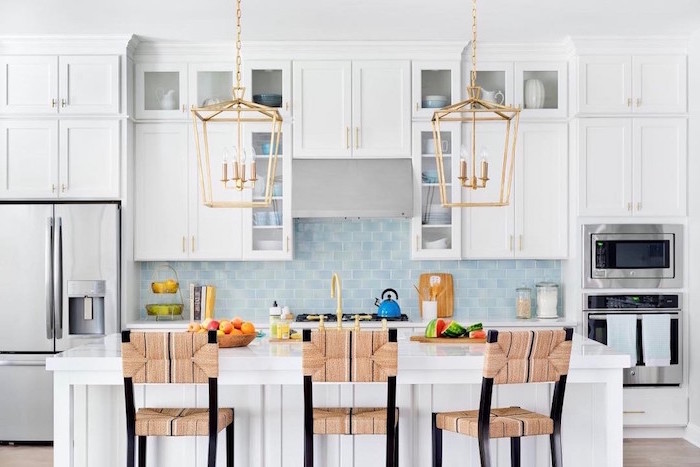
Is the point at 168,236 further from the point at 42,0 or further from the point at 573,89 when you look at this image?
the point at 573,89

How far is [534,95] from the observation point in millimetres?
5746

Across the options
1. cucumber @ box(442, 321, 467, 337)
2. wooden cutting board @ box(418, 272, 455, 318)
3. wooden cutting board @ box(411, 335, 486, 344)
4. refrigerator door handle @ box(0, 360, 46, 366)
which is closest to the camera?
wooden cutting board @ box(411, 335, 486, 344)

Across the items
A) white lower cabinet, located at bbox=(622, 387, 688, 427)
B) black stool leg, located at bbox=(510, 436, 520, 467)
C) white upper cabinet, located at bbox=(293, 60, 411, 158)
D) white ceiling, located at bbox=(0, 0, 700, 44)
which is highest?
white ceiling, located at bbox=(0, 0, 700, 44)

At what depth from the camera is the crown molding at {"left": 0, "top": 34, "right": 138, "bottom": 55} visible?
5.43 m

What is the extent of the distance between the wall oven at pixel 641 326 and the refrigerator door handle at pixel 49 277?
369 centimetres

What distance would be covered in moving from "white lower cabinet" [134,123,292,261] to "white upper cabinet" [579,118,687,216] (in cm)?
217

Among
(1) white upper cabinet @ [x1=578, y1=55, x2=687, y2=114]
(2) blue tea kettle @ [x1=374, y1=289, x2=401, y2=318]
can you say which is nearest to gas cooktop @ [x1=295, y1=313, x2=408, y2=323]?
(2) blue tea kettle @ [x1=374, y1=289, x2=401, y2=318]

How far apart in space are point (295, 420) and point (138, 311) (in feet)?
7.96

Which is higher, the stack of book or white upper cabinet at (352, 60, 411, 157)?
white upper cabinet at (352, 60, 411, 157)

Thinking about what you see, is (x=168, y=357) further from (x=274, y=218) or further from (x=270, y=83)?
(x=270, y=83)

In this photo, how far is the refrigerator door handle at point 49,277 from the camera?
531 cm

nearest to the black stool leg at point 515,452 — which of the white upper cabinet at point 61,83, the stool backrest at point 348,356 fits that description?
the stool backrest at point 348,356

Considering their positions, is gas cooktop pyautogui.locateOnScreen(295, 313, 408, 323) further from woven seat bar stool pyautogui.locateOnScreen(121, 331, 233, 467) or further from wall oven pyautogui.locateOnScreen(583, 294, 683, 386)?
woven seat bar stool pyautogui.locateOnScreen(121, 331, 233, 467)

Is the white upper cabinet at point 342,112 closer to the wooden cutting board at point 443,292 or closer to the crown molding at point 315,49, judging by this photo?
the crown molding at point 315,49
